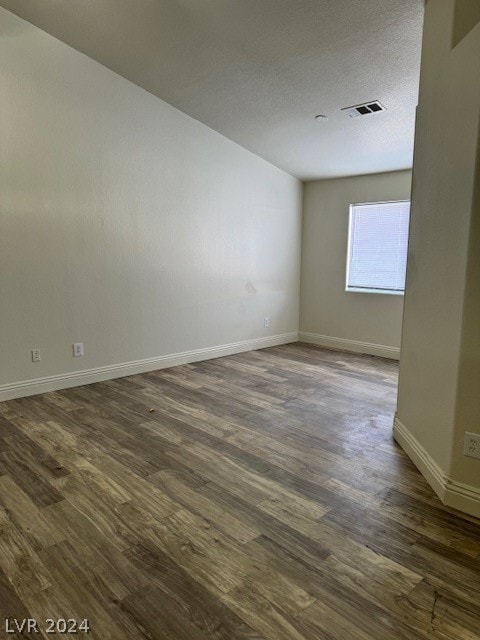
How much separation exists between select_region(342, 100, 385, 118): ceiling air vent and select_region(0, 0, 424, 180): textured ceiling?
0.07 meters

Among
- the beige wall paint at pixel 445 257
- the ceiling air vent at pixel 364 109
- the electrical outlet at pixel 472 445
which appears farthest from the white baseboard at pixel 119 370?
the electrical outlet at pixel 472 445

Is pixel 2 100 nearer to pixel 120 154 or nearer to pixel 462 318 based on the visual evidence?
pixel 120 154

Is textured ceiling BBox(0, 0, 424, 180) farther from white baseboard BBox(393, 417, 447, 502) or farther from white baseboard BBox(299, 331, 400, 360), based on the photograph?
white baseboard BBox(393, 417, 447, 502)

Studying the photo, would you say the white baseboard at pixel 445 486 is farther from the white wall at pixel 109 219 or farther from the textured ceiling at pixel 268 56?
the white wall at pixel 109 219

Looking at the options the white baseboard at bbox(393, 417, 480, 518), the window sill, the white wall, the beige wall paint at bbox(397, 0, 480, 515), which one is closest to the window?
the window sill

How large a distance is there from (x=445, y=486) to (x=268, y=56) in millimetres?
3236

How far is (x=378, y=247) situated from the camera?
5.27m

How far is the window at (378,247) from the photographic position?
16.6ft

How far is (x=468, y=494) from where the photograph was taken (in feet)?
6.49

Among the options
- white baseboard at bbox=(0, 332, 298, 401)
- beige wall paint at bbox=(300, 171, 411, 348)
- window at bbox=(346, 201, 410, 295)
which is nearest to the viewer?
white baseboard at bbox=(0, 332, 298, 401)

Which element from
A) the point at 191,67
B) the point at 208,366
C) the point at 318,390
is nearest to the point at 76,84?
the point at 191,67

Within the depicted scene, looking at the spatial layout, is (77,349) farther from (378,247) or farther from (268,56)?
(378,247)

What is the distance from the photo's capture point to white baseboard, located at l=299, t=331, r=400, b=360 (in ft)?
17.2

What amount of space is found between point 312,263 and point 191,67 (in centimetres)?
317
